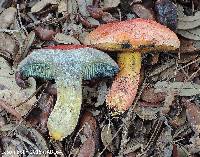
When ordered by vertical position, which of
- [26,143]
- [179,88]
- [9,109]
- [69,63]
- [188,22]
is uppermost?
[188,22]

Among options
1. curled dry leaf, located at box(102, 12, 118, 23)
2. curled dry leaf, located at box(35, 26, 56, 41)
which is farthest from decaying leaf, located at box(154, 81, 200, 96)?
curled dry leaf, located at box(35, 26, 56, 41)

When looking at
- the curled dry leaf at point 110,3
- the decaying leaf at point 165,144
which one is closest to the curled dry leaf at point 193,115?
the decaying leaf at point 165,144

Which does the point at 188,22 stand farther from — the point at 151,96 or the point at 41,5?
the point at 41,5

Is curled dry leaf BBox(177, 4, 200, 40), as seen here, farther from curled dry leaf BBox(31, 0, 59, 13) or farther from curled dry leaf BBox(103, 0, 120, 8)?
curled dry leaf BBox(31, 0, 59, 13)

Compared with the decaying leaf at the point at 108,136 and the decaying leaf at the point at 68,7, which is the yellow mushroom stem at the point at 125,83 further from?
the decaying leaf at the point at 68,7

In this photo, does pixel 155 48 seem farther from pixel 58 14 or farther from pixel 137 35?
pixel 58 14

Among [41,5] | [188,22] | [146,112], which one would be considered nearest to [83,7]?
[41,5]
